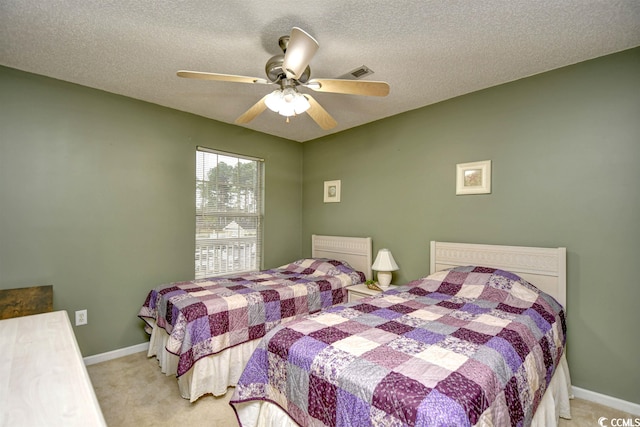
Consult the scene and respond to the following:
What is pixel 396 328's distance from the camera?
5.66 ft

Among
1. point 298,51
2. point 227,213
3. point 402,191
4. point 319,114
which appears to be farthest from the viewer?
point 227,213

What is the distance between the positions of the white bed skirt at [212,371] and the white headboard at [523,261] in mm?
1969

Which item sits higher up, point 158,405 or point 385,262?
point 385,262

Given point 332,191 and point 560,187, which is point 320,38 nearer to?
point 560,187

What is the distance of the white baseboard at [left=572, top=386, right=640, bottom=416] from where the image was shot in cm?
206

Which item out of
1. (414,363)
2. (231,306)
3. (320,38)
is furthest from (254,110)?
(414,363)

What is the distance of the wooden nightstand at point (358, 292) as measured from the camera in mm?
3001

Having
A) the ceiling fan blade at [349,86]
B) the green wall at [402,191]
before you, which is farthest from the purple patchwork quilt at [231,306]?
the ceiling fan blade at [349,86]

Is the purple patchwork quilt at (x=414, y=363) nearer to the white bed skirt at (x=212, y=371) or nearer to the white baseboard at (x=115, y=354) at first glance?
the white bed skirt at (x=212, y=371)

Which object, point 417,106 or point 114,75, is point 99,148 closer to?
point 114,75

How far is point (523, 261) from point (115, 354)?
146 inches

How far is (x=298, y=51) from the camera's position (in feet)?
4.99

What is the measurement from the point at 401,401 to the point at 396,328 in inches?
24.5

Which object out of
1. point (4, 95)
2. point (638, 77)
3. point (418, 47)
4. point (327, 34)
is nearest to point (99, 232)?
point (4, 95)
